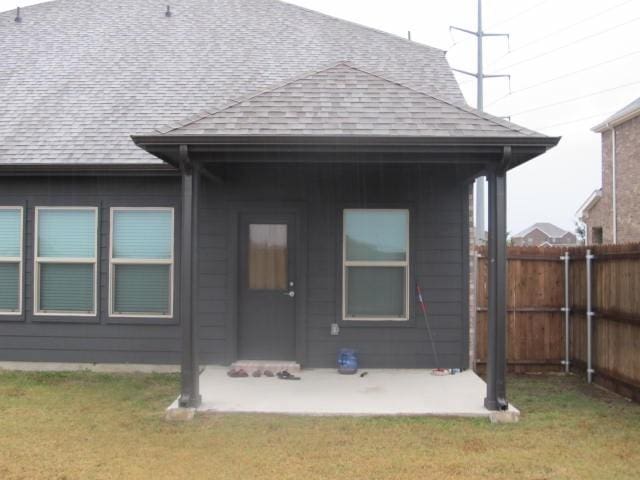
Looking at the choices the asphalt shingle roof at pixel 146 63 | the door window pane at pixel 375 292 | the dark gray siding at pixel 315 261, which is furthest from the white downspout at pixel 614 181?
the door window pane at pixel 375 292

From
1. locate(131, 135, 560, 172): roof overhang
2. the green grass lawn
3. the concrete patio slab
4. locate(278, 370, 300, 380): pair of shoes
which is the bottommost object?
the green grass lawn

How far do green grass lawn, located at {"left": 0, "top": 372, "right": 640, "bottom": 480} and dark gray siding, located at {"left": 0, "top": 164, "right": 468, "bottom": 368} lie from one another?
135cm

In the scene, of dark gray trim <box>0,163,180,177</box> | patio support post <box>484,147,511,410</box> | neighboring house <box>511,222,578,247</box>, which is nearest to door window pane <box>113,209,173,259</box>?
dark gray trim <box>0,163,180,177</box>

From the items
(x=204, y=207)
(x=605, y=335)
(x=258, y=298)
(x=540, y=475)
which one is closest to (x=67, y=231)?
(x=204, y=207)

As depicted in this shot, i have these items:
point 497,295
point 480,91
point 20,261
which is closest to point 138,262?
point 20,261

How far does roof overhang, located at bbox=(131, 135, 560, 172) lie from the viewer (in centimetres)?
560

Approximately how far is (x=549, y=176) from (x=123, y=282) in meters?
44.2

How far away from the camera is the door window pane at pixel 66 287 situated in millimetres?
7926

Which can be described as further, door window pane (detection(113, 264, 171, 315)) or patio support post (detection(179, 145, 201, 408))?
door window pane (detection(113, 264, 171, 315))

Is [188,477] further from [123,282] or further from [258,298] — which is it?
[123,282]

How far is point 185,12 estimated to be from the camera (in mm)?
11273

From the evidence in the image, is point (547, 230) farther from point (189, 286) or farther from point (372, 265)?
point (189, 286)

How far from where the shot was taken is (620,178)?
22047 millimetres

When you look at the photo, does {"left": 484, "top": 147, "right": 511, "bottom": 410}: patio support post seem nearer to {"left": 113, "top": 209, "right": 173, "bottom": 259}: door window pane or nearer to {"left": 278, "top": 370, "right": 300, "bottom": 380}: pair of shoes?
{"left": 278, "top": 370, "right": 300, "bottom": 380}: pair of shoes
